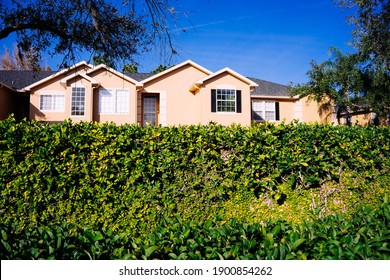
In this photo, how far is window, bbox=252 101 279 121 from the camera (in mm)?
23734

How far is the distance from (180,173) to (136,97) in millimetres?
15951

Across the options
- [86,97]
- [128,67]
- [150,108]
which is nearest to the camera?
[128,67]

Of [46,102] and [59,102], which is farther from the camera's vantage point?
[59,102]

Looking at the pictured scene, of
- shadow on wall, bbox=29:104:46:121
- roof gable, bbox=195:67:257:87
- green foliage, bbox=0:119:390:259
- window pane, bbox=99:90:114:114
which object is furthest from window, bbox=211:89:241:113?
green foliage, bbox=0:119:390:259

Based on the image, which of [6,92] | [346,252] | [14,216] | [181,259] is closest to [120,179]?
[14,216]

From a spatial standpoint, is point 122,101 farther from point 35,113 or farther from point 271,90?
point 271,90

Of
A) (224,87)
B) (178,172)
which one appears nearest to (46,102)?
(224,87)

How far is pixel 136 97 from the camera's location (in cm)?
2055

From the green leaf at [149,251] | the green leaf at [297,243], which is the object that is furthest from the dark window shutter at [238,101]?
the green leaf at [149,251]

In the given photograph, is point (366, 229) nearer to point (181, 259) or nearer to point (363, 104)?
point (181, 259)

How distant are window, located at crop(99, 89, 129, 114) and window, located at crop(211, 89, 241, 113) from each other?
245 inches

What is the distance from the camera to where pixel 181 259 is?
2408mm

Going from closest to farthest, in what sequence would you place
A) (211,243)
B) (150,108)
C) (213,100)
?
1. (211,243)
2. (213,100)
3. (150,108)

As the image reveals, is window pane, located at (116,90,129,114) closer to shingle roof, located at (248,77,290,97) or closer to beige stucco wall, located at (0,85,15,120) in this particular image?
beige stucco wall, located at (0,85,15,120)
